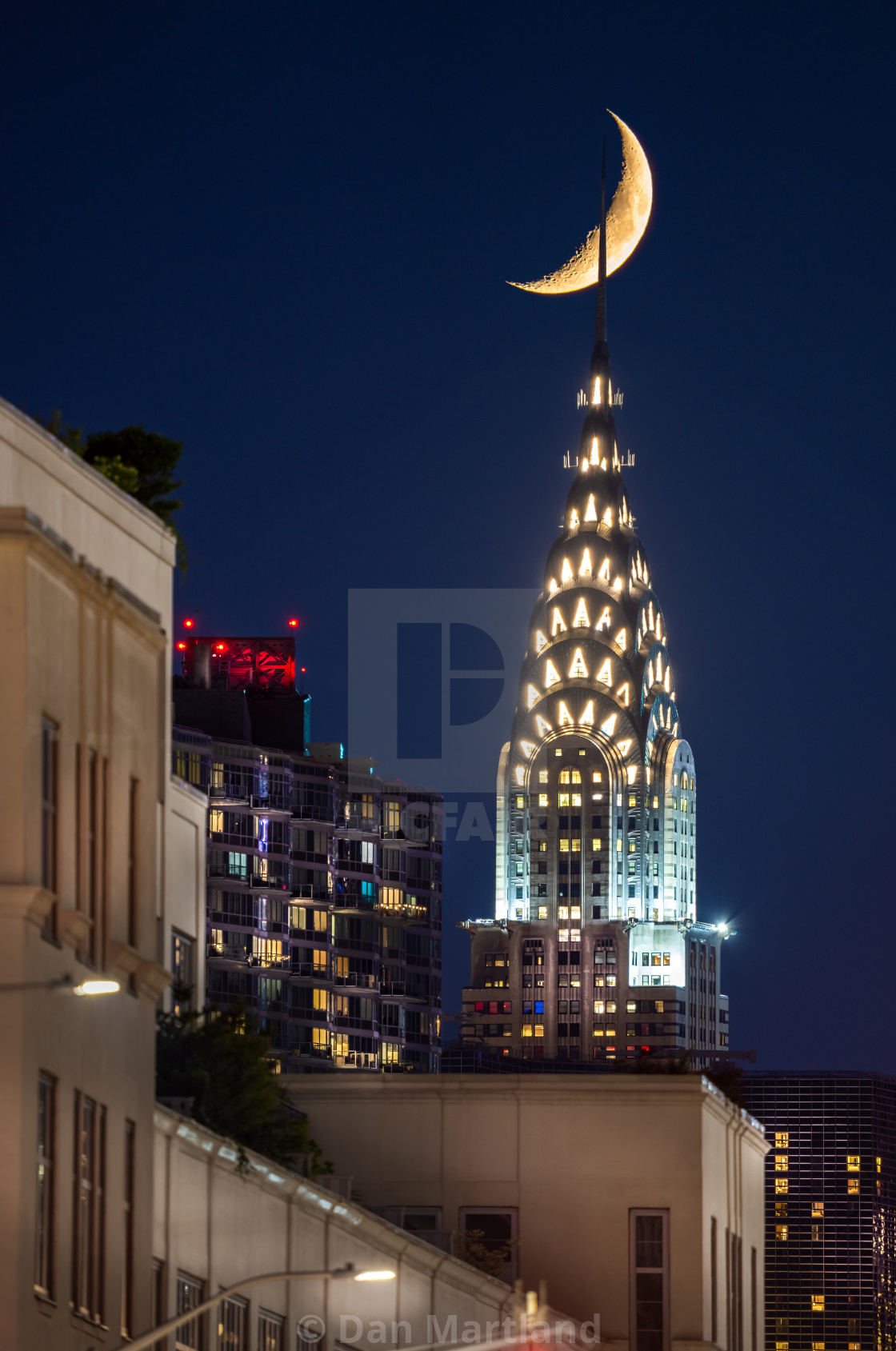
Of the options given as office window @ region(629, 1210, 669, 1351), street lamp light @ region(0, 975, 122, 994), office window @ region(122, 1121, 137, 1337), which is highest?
street lamp light @ region(0, 975, 122, 994)

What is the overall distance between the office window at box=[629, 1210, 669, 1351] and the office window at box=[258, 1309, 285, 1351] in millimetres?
14385

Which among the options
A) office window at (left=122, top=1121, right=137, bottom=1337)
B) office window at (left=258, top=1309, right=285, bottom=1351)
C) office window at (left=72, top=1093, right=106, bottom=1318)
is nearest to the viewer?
office window at (left=72, top=1093, right=106, bottom=1318)

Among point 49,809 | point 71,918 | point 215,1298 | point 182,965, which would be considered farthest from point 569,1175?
point 215,1298

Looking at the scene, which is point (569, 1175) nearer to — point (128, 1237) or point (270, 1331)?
point (270, 1331)

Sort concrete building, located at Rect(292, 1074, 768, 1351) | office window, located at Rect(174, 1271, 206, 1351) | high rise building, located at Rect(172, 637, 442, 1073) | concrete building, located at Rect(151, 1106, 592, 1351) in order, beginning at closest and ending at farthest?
office window, located at Rect(174, 1271, 206, 1351), concrete building, located at Rect(151, 1106, 592, 1351), concrete building, located at Rect(292, 1074, 768, 1351), high rise building, located at Rect(172, 637, 442, 1073)

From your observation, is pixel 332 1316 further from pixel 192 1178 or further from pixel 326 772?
pixel 326 772

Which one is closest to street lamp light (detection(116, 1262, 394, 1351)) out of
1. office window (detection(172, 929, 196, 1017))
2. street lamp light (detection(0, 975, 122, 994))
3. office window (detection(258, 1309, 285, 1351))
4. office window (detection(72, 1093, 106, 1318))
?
Answer: office window (detection(72, 1093, 106, 1318))

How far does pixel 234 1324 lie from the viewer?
130ft

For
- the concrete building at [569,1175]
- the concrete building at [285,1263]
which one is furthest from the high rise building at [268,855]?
the concrete building at [285,1263]

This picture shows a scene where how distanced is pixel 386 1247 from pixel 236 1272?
5514mm

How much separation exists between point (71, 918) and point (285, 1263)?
14.4m

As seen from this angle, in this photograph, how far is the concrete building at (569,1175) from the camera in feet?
177

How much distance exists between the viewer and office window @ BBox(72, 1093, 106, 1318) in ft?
98.7

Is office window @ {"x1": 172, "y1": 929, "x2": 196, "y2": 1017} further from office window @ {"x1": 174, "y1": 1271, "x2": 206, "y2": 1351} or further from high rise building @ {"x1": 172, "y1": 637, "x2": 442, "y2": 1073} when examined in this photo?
high rise building @ {"x1": 172, "y1": 637, "x2": 442, "y2": 1073}
